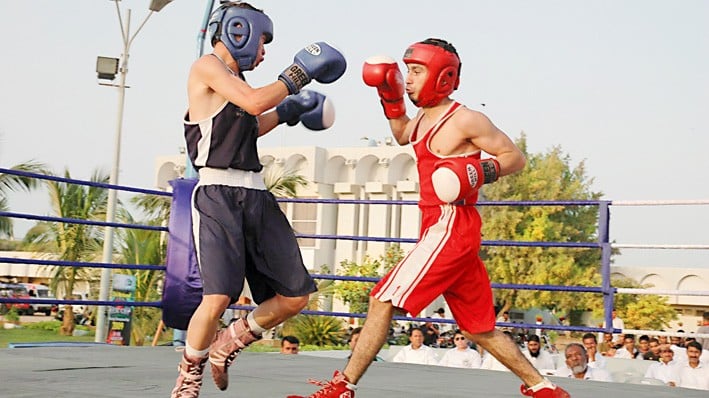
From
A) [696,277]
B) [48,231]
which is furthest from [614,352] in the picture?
[696,277]

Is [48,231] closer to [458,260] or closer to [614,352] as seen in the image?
[614,352]

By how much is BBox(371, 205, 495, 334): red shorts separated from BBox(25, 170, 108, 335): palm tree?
594 inches

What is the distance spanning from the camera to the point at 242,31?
3.03 m

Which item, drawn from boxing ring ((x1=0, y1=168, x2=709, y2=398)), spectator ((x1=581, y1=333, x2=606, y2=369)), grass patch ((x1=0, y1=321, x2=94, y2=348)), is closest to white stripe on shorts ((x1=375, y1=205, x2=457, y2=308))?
boxing ring ((x1=0, y1=168, x2=709, y2=398))

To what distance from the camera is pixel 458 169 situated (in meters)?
2.88

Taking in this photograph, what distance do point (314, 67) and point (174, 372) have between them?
1.85 metres

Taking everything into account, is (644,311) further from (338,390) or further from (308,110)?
(338,390)

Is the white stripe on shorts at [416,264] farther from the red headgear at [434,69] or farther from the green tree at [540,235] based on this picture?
the green tree at [540,235]

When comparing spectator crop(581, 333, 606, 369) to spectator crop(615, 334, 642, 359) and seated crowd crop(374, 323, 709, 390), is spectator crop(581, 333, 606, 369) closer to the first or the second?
seated crowd crop(374, 323, 709, 390)

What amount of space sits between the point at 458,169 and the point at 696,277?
1317 inches

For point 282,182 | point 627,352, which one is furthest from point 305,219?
point 627,352

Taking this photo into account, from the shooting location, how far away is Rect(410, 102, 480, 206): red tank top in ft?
10.0

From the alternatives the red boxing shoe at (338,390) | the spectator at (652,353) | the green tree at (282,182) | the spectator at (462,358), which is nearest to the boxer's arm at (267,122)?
the red boxing shoe at (338,390)

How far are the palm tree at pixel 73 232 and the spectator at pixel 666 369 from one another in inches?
496
